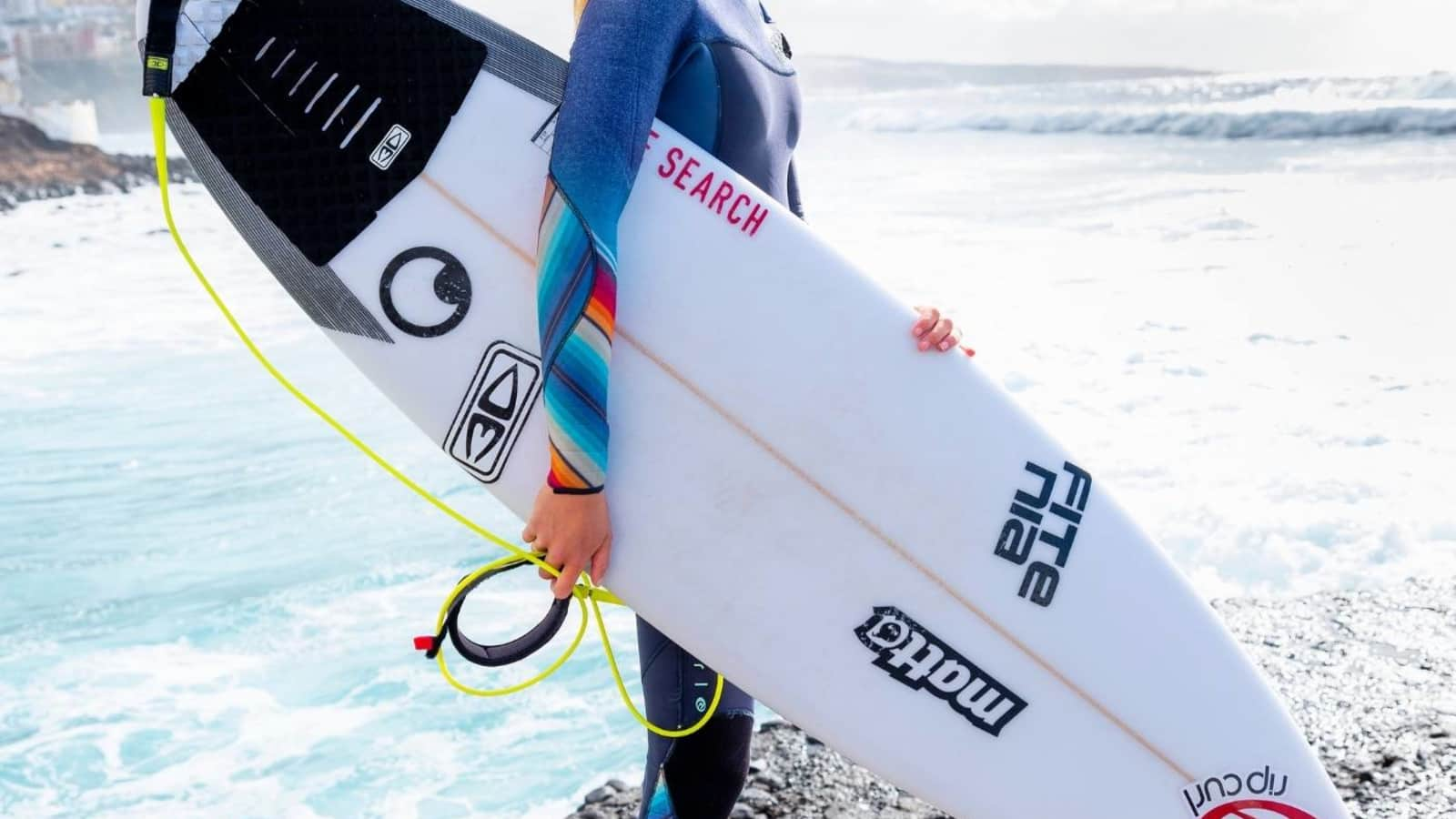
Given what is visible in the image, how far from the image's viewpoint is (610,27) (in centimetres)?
147

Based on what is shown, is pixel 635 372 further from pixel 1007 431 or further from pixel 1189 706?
pixel 1189 706

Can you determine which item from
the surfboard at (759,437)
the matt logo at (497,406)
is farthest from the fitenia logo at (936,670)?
the matt logo at (497,406)

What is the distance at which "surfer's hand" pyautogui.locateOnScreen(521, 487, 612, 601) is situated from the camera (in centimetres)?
148

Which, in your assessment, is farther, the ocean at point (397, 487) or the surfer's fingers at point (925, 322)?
the ocean at point (397, 487)

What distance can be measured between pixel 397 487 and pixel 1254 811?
180 inches

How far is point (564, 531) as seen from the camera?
149 cm

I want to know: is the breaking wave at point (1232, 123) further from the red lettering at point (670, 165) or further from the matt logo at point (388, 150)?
the matt logo at point (388, 150)

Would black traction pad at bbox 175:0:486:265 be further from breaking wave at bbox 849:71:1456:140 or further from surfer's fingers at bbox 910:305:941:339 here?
breaking wave at bbox 849:71:1456:140

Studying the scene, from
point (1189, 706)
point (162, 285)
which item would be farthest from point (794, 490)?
point (162, 285)

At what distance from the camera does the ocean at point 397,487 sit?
3.28m

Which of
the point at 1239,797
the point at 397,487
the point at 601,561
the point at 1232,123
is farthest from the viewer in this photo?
the point at 1232,123

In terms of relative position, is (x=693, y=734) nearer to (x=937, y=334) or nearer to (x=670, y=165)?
(x=937, y=334)

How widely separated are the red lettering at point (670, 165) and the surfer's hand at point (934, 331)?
44 cm

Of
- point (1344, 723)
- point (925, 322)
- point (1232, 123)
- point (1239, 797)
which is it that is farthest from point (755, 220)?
point (1232, 123)
